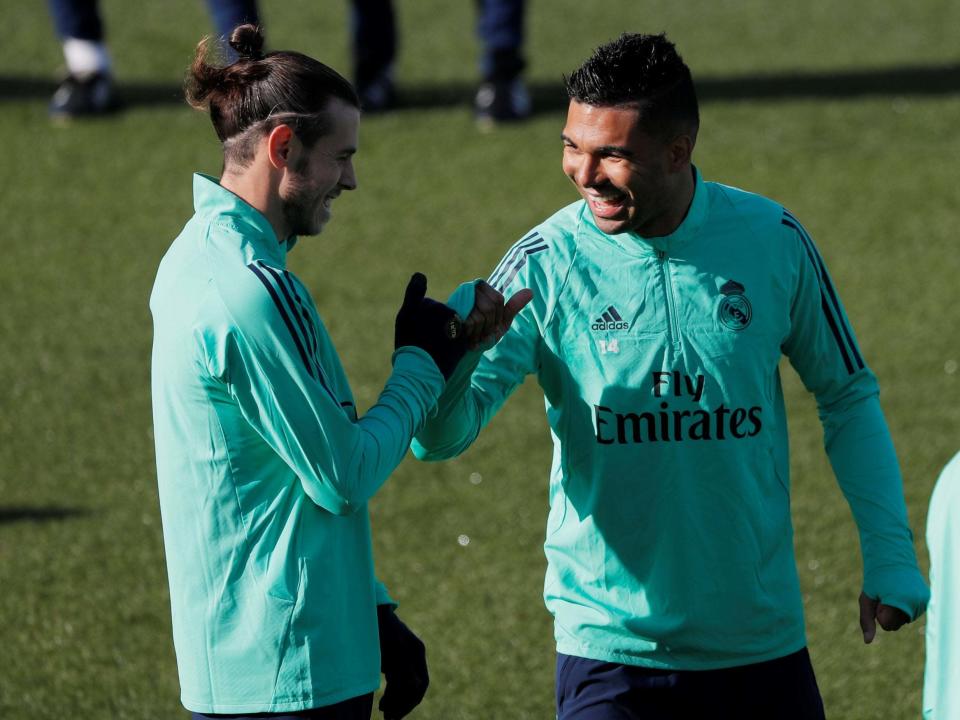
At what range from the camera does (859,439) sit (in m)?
3.71

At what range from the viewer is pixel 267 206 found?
321 centimetres

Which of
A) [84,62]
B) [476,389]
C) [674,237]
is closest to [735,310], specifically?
[674,237]

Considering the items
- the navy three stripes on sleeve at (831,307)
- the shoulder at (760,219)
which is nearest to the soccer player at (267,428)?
the shoulder at (760,219)

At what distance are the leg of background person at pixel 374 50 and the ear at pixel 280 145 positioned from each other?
8788 mm

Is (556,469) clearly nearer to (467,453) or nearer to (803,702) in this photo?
(803,702)

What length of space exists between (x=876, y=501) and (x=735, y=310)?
57 cm

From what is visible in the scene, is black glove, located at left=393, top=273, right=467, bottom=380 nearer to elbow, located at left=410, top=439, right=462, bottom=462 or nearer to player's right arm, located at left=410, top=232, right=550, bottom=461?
player's right arm, located at left=410, top=232, right=550, bottom=461

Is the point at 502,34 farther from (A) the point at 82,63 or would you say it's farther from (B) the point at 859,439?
(B) the point at 859,439

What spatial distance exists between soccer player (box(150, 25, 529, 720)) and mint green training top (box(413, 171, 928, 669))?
45cm

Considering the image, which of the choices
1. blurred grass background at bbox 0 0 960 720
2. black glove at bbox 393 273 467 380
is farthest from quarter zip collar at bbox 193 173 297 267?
blurred grass background at bbox 0 0 960 720

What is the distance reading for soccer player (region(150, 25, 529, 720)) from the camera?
3.02m

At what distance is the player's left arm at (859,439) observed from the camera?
12.0 feet

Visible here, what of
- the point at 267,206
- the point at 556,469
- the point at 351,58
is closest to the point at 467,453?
the point at 556,469

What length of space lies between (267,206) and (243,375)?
390 mm
